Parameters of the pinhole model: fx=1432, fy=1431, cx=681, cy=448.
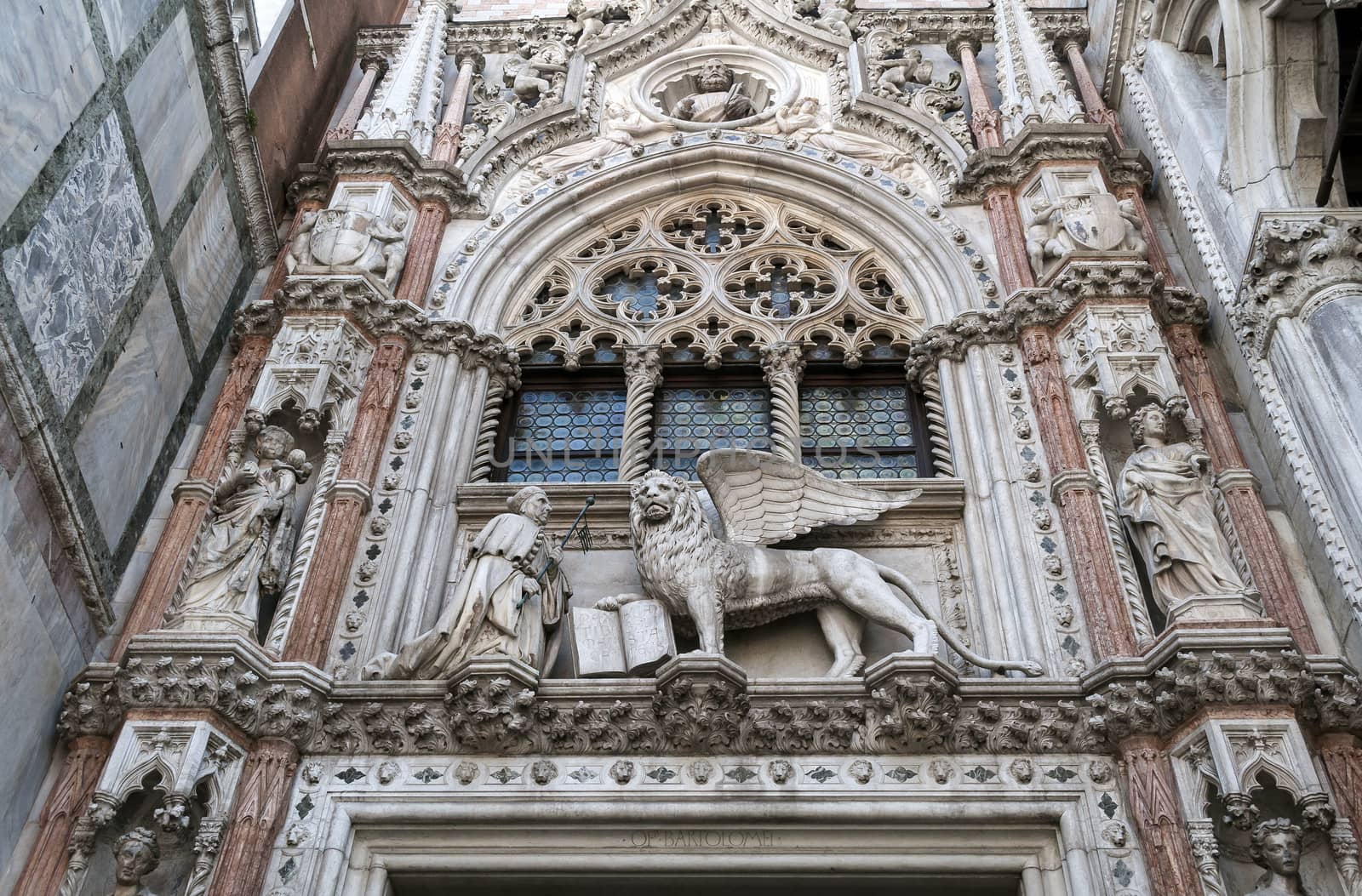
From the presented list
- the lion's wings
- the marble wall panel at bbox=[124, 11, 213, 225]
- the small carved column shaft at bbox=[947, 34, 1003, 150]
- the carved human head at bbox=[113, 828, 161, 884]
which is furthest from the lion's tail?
the marble wall panel at bbox=[124, 11, 213, 225]

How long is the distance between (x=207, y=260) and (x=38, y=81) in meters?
2.90

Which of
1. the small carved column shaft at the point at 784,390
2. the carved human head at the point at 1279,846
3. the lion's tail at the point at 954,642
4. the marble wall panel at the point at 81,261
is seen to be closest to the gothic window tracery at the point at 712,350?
the small carved column shaft at the point at 784,390

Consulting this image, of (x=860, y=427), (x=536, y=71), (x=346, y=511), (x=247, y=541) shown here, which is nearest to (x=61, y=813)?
(x=247, y=541)

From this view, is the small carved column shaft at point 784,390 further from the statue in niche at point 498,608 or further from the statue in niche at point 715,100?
the statue in niche at point 715,100

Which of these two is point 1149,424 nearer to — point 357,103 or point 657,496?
point 657,496

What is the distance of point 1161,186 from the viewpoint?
13148 millimetres

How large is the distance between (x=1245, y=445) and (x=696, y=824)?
16.8 ft

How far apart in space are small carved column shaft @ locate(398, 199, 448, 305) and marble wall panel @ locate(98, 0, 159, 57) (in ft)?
9.29

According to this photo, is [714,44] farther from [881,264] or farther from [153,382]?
[153,382]

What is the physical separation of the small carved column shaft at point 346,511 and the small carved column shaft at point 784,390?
3.03 metres

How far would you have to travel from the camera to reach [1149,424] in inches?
396

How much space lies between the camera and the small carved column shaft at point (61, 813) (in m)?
8.10

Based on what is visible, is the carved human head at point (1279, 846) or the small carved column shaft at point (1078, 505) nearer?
the carved human head at point (1279, 846)

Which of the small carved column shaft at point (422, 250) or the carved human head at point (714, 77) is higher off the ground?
the carved human head at point (714, 77)
